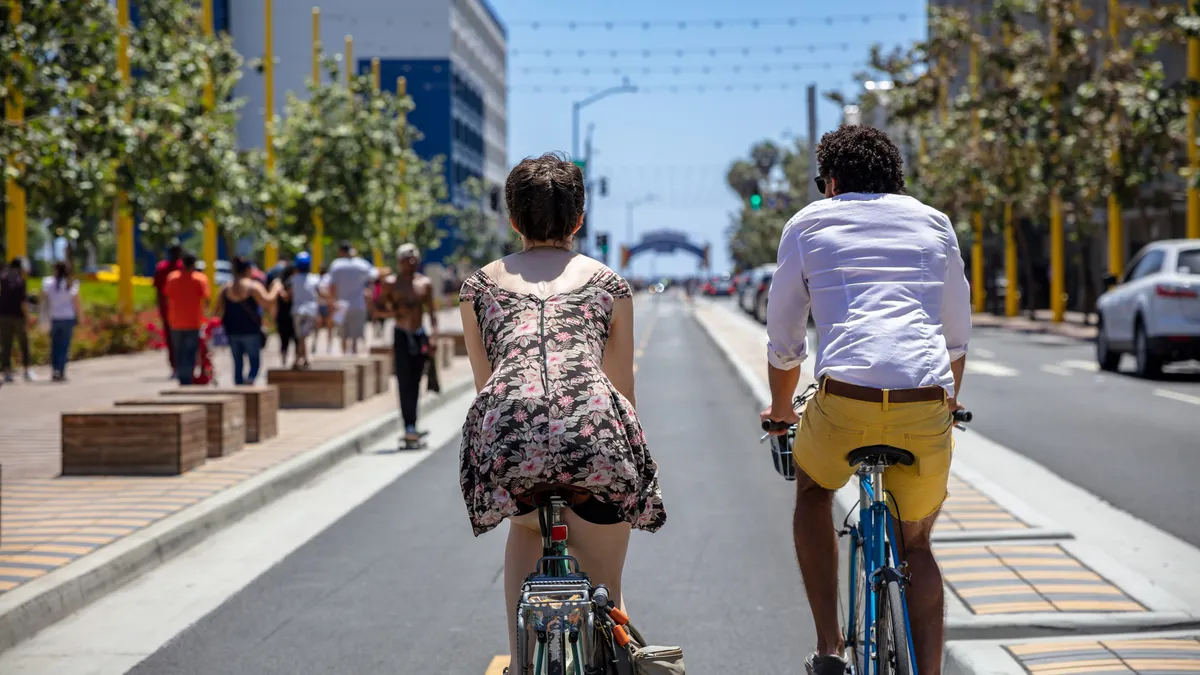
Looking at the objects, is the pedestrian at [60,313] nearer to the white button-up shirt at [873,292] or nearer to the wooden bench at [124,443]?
the wooden bench at [124,443]

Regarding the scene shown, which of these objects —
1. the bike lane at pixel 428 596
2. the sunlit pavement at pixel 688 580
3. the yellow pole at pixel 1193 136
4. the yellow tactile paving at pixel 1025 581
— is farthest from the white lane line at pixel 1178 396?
the yellow tactile paving at pixel 1025 581

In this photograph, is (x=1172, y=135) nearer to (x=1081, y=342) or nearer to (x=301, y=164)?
(x=1081, y=342)

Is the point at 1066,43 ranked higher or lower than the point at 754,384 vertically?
higher

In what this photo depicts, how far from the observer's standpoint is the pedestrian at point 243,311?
17.4 m

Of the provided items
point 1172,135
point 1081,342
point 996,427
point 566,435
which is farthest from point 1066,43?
point 566,435

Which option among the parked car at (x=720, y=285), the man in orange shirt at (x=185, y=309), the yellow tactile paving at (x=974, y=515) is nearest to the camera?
the yellow tactile paving at (x=974, y=515)

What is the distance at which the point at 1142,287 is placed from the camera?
2038 centimetres

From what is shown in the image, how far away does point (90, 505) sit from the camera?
361 inches

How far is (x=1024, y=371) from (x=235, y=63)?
20.2 metres

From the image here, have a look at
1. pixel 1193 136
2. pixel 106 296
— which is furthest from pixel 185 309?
pixel 106 296

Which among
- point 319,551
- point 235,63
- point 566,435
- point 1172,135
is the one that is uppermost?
point 235,63

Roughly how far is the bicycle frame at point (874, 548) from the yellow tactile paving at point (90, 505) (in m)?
4.10

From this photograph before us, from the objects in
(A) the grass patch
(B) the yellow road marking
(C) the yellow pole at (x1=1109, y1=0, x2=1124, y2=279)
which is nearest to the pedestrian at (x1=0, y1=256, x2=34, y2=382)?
(A) the grass patch

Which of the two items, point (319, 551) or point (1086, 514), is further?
point (1086, 514)
